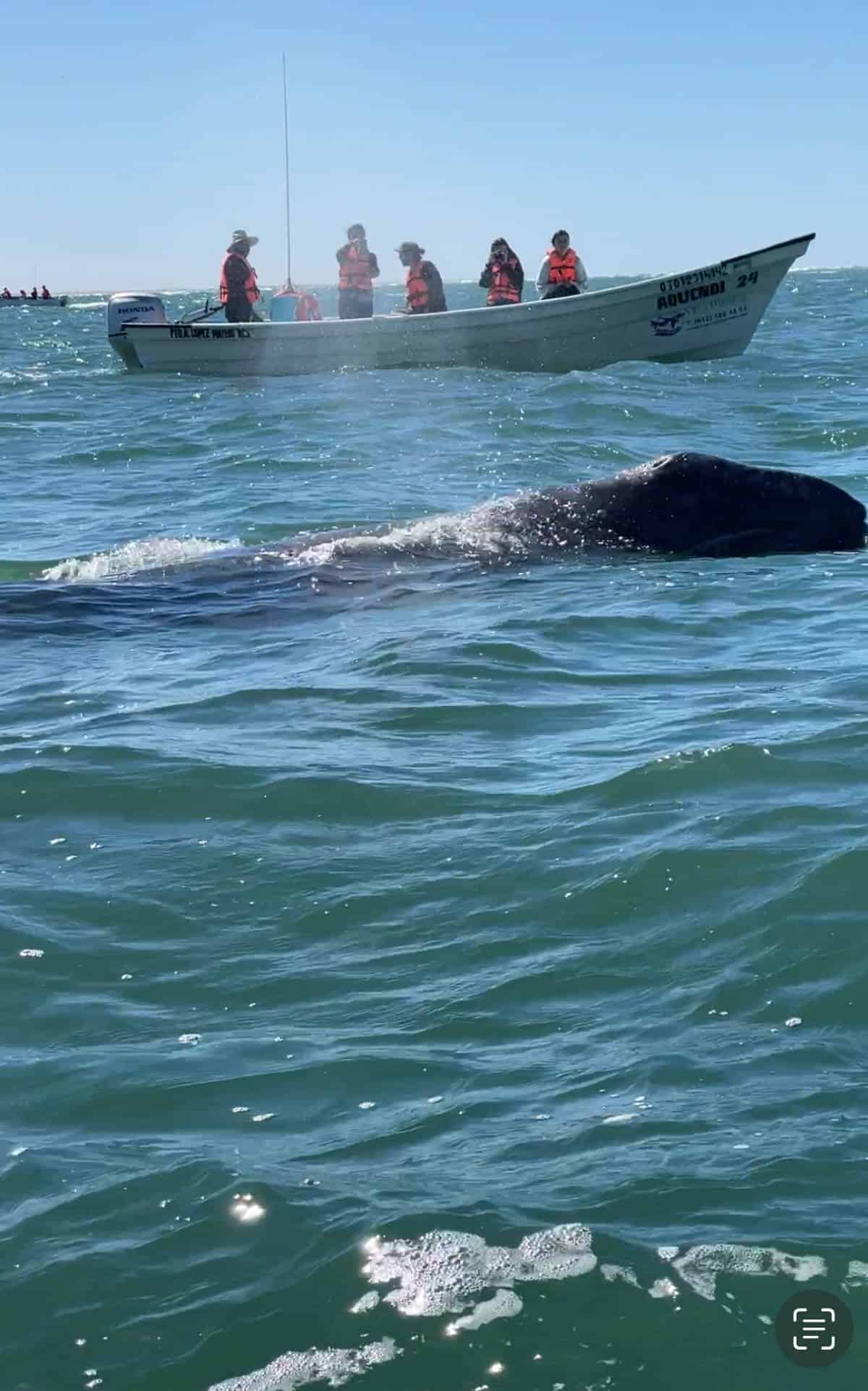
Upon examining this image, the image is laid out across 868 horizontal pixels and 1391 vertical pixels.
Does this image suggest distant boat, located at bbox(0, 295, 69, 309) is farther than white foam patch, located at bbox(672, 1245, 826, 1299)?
Yes

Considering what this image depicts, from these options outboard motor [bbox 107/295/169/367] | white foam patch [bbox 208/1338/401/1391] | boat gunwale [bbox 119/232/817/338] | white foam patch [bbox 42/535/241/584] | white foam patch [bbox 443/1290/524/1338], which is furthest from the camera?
outboard motor [bbox 107/295/169/367]

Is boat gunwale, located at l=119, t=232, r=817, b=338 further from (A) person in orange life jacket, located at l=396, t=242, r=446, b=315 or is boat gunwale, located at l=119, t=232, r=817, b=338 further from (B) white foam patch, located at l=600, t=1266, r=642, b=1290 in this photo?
(B) white foam patch, located at l=600, t=1266, r=642, b=1290

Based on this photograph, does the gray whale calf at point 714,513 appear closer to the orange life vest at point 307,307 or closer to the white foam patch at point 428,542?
the white foam patch at point 428,542

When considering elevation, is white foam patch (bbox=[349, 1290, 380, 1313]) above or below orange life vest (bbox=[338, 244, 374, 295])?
below

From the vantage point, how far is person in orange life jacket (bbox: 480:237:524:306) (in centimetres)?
2580

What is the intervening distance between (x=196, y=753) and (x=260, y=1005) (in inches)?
91.4

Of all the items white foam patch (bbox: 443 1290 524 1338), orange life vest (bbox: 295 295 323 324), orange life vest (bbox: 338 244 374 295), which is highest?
orange life vest (bbox: 338 244 374 295)

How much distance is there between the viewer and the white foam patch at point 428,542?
35.0ft

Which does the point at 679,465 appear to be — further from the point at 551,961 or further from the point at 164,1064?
the point at 164,1064

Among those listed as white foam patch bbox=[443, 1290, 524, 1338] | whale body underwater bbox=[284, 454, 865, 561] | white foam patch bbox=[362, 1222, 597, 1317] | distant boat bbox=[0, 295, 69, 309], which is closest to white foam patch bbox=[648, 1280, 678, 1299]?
Answer: white foam patch bbox=[362, 1222, 597, 1317]

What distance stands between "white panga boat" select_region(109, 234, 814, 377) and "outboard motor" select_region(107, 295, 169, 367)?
170 cm

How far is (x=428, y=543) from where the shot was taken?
10.8 m

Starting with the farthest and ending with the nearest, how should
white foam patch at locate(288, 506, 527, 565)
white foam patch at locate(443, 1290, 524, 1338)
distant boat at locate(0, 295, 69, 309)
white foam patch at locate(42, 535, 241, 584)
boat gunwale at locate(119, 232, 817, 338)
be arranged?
distant boat at locate(0, 295, 69, 309) < boat gunwale at locate(119, 232, 817, 338) < white foam patch at locate(42, 535, 241, 584) < white foam patch at locate(288, 506, 527, 565) < white foam patch at locate(443, 1290, 524, 1338)

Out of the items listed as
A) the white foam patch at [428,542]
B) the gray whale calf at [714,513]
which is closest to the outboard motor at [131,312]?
the white foam patch at [428,542]
